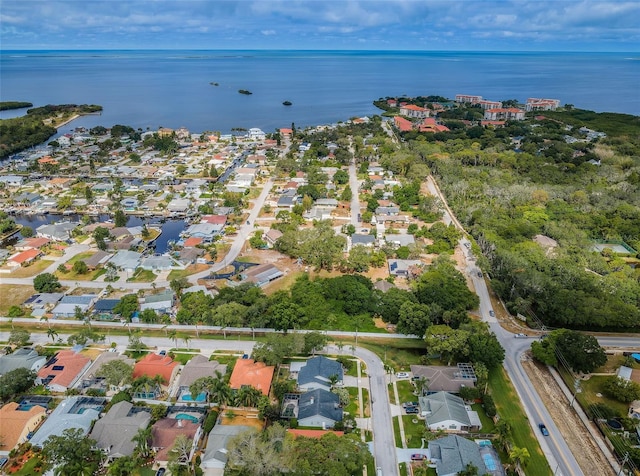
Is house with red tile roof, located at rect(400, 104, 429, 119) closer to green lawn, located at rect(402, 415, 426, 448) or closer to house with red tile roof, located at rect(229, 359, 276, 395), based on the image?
house with red tile roof, located at rect(229, 359, 276, 395)

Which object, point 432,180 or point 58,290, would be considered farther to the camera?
point 432,180

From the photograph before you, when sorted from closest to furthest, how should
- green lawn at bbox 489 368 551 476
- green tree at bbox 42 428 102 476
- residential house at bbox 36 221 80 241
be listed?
green tree at bbox 42 428 102 476, green lawn at bbox 489 368 551 476, residential house at bbox 36 221 80 241

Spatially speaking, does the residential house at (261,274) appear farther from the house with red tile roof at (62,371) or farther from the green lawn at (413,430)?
the green lawn at (413,430)

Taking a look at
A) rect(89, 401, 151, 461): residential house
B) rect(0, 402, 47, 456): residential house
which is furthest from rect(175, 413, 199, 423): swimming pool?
rect(0, 402, 47, 456): residential house

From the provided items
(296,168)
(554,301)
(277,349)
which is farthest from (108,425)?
(296,168)

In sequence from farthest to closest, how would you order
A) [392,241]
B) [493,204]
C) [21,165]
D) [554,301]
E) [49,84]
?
[49,84]
[21,165]
[493,204]
[392,241]
[554,301]

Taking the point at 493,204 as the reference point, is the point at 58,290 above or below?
below

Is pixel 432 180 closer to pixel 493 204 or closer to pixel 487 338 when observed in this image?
pixel 493 204

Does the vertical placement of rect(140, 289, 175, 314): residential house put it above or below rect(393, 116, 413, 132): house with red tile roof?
below
